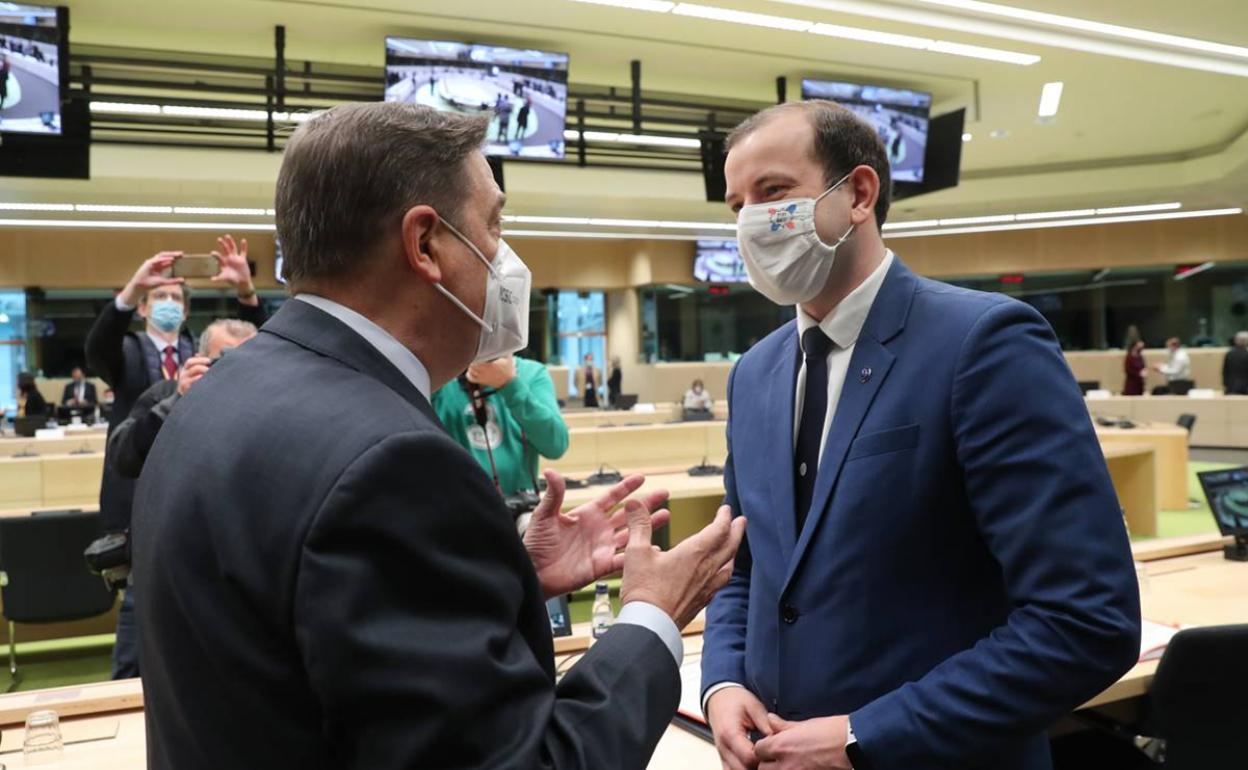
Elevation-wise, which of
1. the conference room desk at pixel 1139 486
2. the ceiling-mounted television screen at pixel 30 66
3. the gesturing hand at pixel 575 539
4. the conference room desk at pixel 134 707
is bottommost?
the conference room desk at pixel 1139 486

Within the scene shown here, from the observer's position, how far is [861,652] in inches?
50.3

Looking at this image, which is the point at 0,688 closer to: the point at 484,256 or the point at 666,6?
the point at 484,256

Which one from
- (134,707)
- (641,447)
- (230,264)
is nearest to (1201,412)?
(641,447)

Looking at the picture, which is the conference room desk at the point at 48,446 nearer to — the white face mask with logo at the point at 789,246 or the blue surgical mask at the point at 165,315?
the blue surgical mask at the point at 165,315

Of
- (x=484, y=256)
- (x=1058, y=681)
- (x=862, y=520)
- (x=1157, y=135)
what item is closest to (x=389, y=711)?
(x=484, y=256)

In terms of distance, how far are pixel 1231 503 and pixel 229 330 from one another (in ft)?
12.2

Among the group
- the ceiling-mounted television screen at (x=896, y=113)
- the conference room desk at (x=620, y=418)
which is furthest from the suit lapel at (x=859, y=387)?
the conference room desk at (x=620, y=418)

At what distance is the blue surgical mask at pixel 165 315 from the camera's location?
3445 mm

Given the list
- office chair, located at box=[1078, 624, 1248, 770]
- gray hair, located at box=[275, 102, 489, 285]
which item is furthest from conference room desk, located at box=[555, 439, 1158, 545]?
gray hair, located at box=[275, 102, 489, 285]

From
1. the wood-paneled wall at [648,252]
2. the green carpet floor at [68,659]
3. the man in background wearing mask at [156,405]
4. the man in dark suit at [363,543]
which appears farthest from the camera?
the wood-paneled wall at [648,252]

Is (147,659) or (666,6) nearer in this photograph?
(147,659)

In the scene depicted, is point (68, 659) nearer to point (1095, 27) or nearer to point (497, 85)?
point (497, 85)

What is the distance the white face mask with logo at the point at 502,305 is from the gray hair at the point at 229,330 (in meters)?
2.22

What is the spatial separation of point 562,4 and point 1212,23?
510 cm
